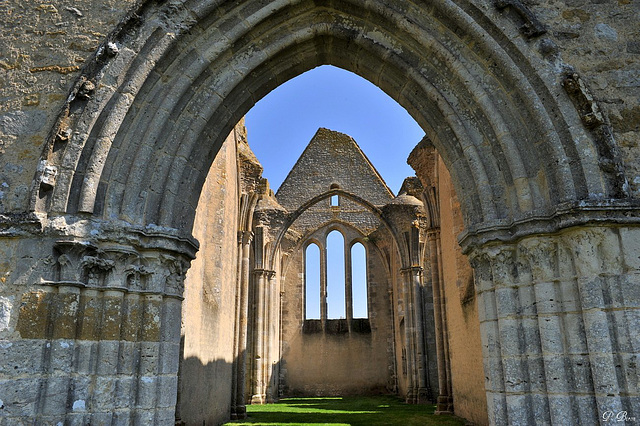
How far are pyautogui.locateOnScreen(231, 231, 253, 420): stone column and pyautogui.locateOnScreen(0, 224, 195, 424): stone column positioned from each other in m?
5.73

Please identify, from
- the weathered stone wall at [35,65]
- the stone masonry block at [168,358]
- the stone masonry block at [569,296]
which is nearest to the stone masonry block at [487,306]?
the stone masonry block at [569,296]

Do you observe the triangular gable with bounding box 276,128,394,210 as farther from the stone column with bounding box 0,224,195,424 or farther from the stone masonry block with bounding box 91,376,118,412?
the stone masonry block with bounding box 91,376,118,412

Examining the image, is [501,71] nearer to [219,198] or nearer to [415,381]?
[219,198]

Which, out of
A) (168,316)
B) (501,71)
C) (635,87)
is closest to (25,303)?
(168,316)

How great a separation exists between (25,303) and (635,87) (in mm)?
4715

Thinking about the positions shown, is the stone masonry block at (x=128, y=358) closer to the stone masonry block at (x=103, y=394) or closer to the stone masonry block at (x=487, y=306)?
the stone masonry block at (x=103, y=394)

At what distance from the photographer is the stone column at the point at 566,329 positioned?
3512 mm

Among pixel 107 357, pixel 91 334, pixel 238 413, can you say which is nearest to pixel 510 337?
pixel 107 357

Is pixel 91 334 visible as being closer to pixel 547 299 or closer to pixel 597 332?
pixel 547 299

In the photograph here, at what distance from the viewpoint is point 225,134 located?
4.87 m

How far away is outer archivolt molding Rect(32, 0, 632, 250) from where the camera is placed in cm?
399

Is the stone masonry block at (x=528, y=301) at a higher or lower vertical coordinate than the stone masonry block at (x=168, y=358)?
higher

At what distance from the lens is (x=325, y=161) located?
19.9 m

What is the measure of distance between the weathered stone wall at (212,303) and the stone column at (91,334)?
2.46 meters
